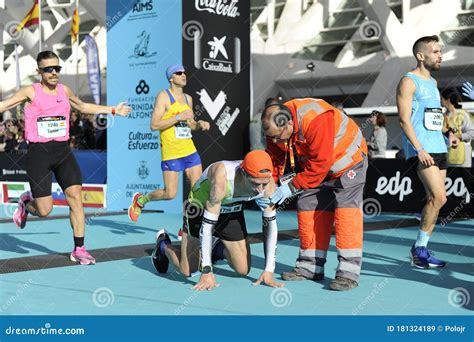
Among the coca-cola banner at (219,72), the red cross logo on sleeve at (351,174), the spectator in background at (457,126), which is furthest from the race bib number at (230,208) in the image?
the coca-cola banner at (219,72)

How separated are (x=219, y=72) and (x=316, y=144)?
25.9ft

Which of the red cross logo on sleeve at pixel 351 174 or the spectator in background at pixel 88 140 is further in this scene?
the spectator in background at pixel 88 140

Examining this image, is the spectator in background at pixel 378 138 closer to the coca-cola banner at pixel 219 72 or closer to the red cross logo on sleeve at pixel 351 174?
the coca-cola banner at pixel 219 72

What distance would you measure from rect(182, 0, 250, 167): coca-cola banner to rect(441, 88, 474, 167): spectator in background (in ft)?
12.3

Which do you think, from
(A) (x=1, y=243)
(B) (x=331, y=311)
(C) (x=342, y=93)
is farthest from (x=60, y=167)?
(C) (x=342, y=93)

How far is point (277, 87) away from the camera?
124ft

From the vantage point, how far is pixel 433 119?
22.8 ft

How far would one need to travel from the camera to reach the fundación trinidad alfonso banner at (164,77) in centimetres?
1276

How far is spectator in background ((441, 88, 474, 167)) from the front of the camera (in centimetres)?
967

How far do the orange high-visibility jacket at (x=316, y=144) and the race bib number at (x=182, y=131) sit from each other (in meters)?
3.16

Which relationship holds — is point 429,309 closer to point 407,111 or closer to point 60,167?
point 407,111

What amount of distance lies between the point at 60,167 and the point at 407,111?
3.28 meters

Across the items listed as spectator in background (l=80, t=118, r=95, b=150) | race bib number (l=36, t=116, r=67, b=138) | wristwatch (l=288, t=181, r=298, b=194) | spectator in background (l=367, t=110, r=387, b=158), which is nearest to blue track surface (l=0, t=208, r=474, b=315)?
wristwatch (l=288, t=181, r=298, b=194)

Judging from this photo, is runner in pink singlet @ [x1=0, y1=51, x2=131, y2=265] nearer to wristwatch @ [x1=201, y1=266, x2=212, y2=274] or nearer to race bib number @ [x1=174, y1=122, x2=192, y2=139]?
race bib number @ [x1=174, y1=122, x2=192, y2=139]
